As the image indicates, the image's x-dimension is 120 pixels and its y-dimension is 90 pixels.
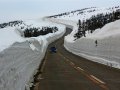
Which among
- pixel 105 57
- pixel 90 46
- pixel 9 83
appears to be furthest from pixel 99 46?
pixel 9 83

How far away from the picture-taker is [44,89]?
14.7m

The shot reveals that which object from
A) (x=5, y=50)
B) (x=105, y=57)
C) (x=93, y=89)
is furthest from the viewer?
(x=105, y=57)

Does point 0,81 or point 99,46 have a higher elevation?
point 0,81

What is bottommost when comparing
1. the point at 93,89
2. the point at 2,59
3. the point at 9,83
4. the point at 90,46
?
the point at 90,46

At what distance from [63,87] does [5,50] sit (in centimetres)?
653

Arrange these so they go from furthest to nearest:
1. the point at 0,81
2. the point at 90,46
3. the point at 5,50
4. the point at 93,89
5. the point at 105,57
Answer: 1. the point at 90,46
2. the point at 105,57
3. the point at 93,89
4. the point at 5,50
5. the point at 0,81

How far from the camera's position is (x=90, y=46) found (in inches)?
1810

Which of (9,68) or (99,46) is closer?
(9,68)

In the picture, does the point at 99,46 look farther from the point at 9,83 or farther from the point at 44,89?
the point at 9,83

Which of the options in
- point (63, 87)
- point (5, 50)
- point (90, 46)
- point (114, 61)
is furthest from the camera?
point (90, 46)

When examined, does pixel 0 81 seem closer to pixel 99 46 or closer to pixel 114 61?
pixel 114 61

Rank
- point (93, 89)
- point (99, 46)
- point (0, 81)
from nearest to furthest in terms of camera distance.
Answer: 1. point (0, 81)
2. point (93, 89)
3. point (99, 46)

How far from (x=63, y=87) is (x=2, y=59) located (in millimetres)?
7130

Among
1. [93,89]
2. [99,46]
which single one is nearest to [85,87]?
[93,89]
